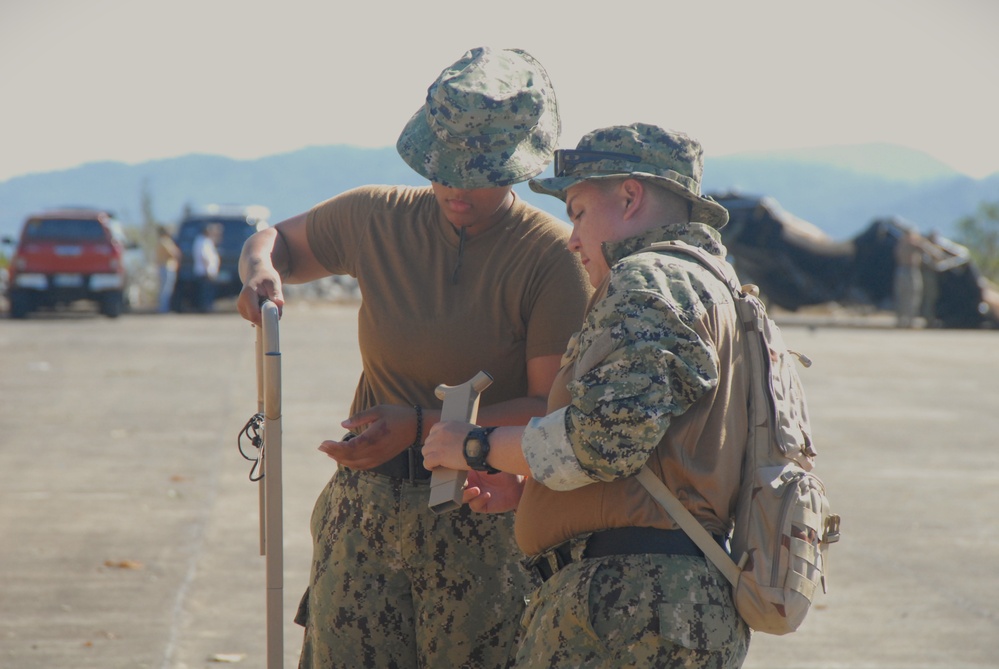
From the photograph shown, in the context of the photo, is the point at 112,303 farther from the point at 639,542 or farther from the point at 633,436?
the point at 633,436

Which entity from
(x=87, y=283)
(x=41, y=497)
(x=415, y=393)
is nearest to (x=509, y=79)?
(x=415, y=393)

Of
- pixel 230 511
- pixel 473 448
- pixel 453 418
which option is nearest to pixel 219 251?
pixel 230 511

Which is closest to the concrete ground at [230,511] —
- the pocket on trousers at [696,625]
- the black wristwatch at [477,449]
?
the black wristwatch at [477,449]

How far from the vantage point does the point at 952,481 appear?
9.41m

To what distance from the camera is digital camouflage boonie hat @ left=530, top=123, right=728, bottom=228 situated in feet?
8.29

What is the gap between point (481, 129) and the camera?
9.72 ft

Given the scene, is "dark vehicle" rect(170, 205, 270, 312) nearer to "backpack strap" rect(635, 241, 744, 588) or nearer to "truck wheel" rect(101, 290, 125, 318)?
"truck wheel" rect(101, 290, 125, 318)

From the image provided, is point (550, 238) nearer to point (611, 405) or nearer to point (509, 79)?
point (509, 79)

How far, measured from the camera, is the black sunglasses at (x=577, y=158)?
2533 millimetres

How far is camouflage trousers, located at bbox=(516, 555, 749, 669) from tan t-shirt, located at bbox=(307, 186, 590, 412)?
2.32 feet

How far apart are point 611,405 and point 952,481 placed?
786 centimetres

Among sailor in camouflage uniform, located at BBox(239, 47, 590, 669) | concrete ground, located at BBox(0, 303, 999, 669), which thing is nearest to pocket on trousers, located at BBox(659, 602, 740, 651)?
sailor in camouflage uniform, located at BBox(239, 47, 590, 669)

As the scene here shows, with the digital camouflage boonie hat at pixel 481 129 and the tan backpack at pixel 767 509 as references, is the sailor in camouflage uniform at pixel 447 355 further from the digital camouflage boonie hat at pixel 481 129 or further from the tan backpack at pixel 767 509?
the tan backpack at pixel 767 509

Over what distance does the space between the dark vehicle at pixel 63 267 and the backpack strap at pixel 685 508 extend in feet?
72.6
